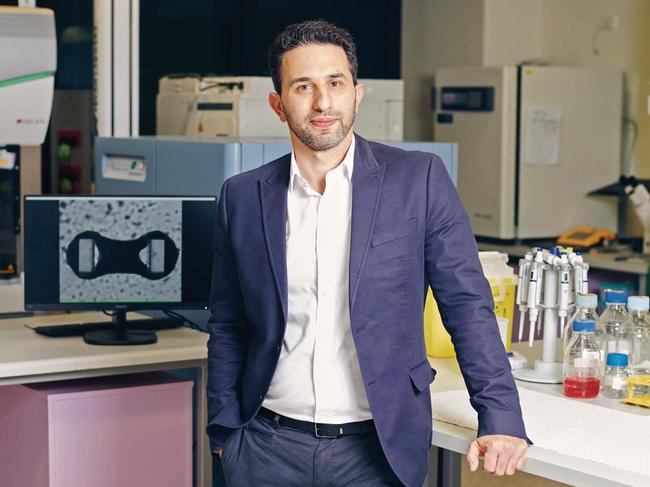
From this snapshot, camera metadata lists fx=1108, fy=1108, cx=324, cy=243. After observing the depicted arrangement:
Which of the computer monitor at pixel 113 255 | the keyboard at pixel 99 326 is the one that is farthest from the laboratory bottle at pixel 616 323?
the keyboard at pixel 99 326

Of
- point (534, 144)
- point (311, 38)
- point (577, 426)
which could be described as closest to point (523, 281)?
point (577, 426)

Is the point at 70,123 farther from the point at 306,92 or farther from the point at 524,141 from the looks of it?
the point at 306,92

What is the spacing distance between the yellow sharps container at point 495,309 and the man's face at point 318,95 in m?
0.93

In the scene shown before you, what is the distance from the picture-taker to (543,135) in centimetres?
521

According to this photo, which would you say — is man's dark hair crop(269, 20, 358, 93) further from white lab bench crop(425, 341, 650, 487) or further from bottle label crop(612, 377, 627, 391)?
bottle label crop(612, 377, 627, 391)

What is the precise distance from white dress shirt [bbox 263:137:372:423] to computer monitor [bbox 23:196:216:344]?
107 centimetres

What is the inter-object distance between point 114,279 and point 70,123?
107 inches

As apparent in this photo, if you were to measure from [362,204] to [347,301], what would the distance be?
0.54ft

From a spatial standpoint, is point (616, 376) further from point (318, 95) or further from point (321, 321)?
point (318, 95)

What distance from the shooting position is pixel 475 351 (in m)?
1.80

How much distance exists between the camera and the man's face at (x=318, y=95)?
5.96 feet

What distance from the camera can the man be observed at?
181 centimetres

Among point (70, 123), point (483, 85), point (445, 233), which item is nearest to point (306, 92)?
point (445, 233)

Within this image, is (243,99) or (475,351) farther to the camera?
(243,99)
